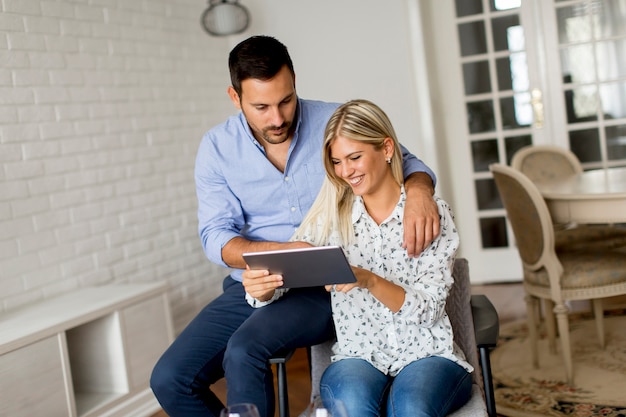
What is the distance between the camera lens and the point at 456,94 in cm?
526

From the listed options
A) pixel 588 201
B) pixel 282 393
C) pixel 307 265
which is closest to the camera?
pixel 307 265

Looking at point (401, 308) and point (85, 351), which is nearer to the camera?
point (401, 308)

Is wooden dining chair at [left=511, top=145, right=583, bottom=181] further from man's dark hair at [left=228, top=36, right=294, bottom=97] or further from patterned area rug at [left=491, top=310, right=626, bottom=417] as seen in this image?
man's dark hair at [left=228, top=36, right=294, bottom=97]

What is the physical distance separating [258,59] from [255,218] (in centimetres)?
54

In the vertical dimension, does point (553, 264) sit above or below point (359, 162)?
below

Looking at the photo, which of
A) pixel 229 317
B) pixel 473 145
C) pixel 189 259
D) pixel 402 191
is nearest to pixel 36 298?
pixel 189 259

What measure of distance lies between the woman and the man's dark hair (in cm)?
26

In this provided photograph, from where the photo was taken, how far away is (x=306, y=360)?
4086 mm

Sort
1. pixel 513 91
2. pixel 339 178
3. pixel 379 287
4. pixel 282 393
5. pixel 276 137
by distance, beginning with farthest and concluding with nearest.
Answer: pixel 513 91, pixel 276 137, pixel 339 178, pixel 282 393, pixel 379 287

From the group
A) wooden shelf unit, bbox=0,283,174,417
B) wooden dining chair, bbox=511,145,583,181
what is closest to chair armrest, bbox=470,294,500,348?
wooden shelf unit, bbox=0,283,174,417

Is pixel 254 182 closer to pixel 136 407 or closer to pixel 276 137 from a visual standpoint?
pixel 276 137

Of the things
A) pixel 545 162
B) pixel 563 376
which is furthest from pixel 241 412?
pixel 545 162

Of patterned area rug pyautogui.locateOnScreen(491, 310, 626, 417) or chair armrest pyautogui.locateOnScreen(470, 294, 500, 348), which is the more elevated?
chair armrest pyautogui.locateOnScreen(470, 294, 500, 348)

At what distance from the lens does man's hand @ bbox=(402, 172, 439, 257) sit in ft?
6.47
